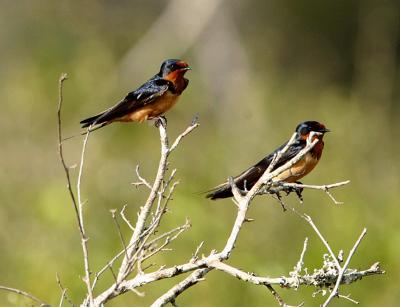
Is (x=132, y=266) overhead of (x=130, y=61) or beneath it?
beneath

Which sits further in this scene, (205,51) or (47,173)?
(205,51)

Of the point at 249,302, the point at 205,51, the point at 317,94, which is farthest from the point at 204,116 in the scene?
the point at 249,302

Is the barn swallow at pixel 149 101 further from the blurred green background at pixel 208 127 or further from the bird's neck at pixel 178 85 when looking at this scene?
the blurred green background at pixel 208 127

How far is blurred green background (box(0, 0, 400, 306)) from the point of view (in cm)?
595

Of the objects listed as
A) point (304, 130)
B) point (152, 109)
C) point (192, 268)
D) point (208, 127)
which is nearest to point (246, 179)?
point (304, 130)

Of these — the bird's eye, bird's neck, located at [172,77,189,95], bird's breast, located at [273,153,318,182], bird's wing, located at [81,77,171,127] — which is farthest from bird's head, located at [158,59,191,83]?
bird's breast, located at [273,153,318,182]

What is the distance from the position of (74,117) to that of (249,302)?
4683 mm

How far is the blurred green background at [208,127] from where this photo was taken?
19.5 feet

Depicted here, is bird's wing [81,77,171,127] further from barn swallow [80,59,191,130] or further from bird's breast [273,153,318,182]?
bird's breast [273,153,318,182]

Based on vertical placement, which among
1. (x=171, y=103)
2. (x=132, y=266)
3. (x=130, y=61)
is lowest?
(x=132, y=266)

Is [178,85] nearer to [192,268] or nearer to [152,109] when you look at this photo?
[152,109]

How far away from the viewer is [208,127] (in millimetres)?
10172

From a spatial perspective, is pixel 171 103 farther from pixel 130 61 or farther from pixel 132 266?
pixel 130 61

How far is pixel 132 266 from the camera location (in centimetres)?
289
